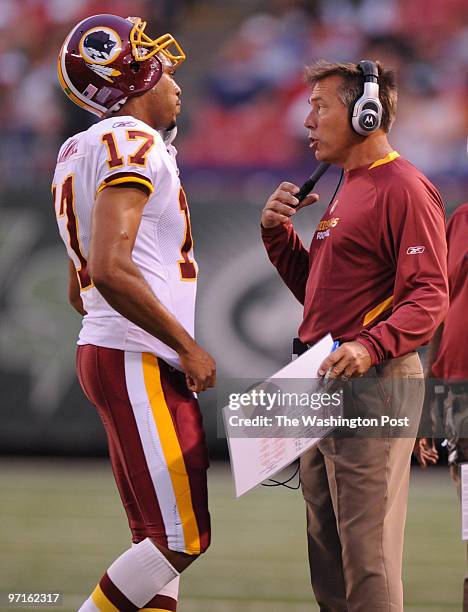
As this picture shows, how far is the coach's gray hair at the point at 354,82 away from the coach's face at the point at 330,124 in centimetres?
1

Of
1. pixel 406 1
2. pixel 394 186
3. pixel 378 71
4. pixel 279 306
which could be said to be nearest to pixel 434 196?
pixel 394 186

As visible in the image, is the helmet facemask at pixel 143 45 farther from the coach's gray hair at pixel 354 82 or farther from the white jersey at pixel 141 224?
the coach's gray hair at pixel 354 82

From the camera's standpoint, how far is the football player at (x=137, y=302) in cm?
239

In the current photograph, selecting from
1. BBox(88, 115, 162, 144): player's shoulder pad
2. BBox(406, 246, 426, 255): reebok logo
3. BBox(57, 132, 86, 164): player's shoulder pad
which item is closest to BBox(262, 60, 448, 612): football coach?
BBox(406, 246, 426, 255): reebok logo

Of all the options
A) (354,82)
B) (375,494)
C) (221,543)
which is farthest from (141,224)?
(221,543)

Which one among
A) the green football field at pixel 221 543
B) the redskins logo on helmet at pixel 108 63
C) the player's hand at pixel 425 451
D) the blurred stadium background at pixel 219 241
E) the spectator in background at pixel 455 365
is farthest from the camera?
the blurred stadium background at pixel 219 241

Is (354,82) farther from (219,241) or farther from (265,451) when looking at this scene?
(219,241)

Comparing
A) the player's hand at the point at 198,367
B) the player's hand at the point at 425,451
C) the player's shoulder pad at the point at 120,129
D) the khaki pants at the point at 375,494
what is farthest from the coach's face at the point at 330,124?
the player's hand at the point at 425,451

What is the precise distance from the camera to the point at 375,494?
2488 mm

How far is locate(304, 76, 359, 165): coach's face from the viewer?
2736 millimetres

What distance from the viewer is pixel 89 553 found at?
4676 millimetres

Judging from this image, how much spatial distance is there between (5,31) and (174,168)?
25.7 feet

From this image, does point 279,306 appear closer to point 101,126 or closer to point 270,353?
point 270,353

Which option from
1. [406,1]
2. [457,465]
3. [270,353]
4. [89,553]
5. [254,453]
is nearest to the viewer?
[254,453]
